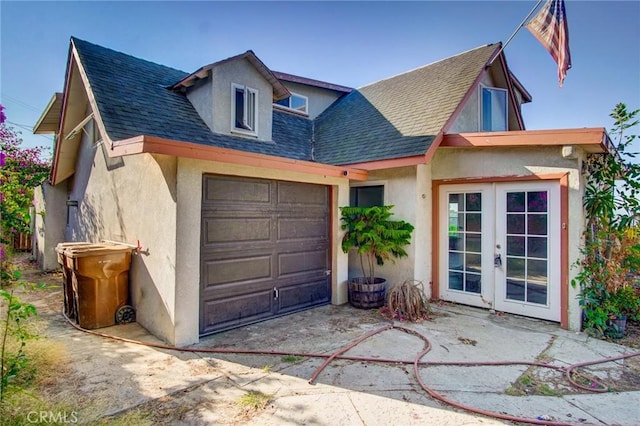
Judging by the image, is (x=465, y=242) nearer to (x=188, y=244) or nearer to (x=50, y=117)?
(x=188, y=244)

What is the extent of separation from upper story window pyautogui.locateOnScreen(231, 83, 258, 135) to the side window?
117 inches

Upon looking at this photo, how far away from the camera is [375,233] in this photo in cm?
657

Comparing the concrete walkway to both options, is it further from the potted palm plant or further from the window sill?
the window sill

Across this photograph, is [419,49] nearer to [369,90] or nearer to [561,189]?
[369,90]

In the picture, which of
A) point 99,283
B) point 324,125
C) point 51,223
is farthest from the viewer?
point 324,125

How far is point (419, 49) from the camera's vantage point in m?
10.5

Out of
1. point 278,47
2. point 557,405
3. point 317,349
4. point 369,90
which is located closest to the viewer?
point 557,405

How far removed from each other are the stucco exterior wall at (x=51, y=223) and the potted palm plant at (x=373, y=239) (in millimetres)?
9882

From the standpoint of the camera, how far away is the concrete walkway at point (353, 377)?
3.08 metres

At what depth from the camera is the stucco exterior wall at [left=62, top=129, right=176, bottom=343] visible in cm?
468

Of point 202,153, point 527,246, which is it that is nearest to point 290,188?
point 202,153

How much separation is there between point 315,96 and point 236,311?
29.3ft

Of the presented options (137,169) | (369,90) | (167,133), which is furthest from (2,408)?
(369,90)

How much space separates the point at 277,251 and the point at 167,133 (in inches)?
130
